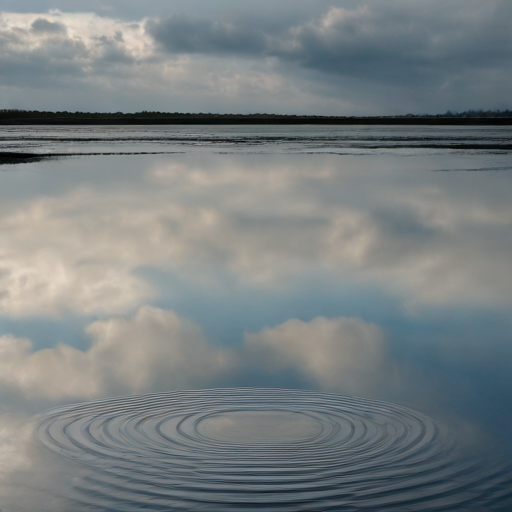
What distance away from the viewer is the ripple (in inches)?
133

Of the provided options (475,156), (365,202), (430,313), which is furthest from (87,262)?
(475,156)

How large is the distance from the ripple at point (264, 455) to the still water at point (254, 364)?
0.01m

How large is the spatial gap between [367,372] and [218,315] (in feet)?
6.95

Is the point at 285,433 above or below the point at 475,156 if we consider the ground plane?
below

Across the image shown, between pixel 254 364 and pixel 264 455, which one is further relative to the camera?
pixel 254 364

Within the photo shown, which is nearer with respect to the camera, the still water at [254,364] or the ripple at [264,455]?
the ripple at [264,455]

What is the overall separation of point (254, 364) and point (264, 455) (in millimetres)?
1711

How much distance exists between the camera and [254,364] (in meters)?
5.49

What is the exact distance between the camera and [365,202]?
1664 centimetres

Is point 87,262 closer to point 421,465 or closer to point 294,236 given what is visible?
point 294,236

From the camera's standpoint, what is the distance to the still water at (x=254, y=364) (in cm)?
355

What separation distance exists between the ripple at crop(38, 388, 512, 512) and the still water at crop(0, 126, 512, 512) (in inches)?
0.5

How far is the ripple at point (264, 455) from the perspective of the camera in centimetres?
337

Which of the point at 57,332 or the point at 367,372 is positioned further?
the point at 57,332
